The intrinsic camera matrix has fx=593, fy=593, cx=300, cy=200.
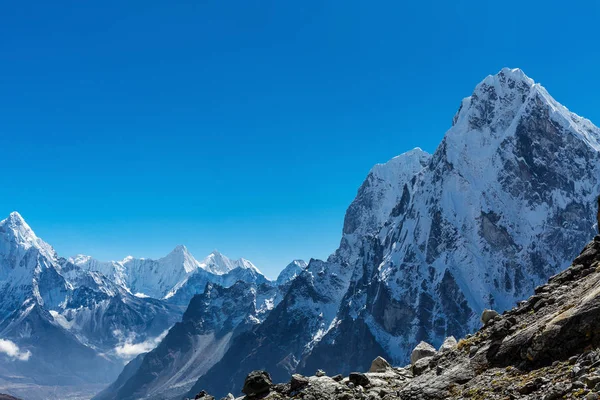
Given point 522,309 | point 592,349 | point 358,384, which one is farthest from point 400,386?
point 592,349

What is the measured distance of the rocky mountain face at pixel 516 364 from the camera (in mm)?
21578

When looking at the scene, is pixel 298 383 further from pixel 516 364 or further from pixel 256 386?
pixel 516 364

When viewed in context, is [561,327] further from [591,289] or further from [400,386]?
[400,386]

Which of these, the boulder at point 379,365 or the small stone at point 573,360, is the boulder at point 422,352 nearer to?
the boulder at point 379,365

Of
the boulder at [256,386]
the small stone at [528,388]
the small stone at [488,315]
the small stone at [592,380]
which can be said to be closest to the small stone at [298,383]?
the boulder at [256,386]

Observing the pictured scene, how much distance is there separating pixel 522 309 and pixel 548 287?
2.23 m

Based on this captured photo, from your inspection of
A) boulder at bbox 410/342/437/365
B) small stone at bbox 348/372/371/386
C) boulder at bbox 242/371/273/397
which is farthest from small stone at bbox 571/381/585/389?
boulder at bbox 410/342/437/365

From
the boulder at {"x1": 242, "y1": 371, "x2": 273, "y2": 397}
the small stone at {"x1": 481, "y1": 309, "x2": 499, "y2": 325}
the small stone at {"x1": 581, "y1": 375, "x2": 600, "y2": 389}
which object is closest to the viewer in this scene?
the small stone at {"x1": 581, "y1": 375, "x2": 600, "y2": 389}

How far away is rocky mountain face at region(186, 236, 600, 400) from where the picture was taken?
21.6m

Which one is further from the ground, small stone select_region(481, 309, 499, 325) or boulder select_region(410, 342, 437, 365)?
small stone select_region(481, 309, 499, 325)

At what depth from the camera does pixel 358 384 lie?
102 ft

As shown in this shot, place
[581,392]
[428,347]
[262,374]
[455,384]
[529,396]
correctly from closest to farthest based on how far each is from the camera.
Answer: [581,392] → [529,396] → [455,384] → [262,374] → [428,347]

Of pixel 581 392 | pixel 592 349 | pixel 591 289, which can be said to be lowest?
pixel 581 392

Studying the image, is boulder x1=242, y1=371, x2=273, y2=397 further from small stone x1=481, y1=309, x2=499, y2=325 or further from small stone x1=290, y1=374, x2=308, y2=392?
small stone x1=481, y1=309, x2=499, y2=325
